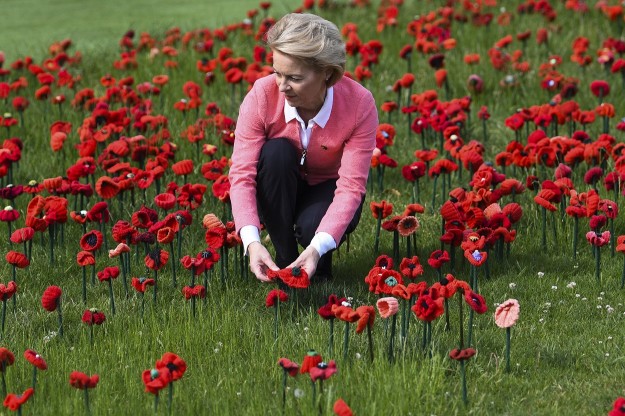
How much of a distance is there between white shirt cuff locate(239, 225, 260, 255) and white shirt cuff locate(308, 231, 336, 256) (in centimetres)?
20

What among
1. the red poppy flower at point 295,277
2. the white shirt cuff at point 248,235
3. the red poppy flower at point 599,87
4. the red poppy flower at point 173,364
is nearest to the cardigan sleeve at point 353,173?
the white shirt cuff at point 248,235

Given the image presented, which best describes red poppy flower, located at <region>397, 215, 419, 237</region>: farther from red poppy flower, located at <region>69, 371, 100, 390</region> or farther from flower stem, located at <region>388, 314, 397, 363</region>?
red poppy flower, located at <region>69, 371, 100, 390</region>

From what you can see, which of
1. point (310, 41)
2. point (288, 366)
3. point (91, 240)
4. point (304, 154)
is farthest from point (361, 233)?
point (288, 366)

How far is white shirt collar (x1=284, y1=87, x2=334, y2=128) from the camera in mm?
3961

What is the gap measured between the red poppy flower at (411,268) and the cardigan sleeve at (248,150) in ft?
2.18

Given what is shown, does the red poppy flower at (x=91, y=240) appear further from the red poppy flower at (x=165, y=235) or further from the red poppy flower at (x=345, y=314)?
the red poppy flower at (x=345, y=314)

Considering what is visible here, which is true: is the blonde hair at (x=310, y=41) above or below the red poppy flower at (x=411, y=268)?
above

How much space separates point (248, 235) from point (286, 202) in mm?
298

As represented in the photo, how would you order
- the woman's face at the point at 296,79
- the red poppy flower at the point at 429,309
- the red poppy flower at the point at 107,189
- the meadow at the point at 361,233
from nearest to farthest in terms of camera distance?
the red poppy flower at the point at 429,309 → the meadow at the point at 361,233 → the woman's face at the point at 296,79 → the red poppy flower at the point at 107,189

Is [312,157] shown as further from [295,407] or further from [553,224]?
[295,407]

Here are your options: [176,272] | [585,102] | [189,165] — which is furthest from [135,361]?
[585,102]

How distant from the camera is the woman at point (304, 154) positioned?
149 inches

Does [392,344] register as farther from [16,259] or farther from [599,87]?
[599,87]

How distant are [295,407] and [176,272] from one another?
4.52 ft
